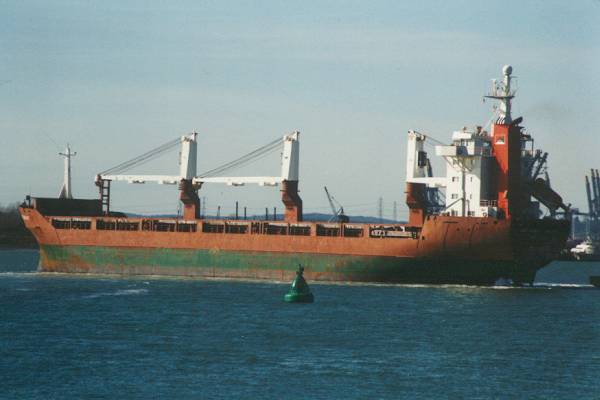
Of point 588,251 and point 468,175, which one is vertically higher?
point 468,175

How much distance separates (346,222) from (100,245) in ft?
50.2

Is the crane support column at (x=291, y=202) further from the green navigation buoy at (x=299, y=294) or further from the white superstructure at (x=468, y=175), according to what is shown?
the green navigation buoy at (x=299, y=294)

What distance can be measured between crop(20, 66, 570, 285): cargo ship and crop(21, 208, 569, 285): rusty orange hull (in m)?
0.05

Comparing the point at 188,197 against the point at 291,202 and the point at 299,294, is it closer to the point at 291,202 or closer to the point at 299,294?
the point at 291,202

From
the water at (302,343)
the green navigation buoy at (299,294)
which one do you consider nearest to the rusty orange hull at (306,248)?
the water at (302,343)

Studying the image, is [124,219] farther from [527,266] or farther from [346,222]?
[527,266]

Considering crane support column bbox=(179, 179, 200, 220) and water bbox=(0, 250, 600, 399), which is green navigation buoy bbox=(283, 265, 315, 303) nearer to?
water bbox=(0, 250, 600, 399)

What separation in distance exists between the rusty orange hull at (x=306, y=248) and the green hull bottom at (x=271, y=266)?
2.1 inches

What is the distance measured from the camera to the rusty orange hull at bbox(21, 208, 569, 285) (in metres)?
60.1

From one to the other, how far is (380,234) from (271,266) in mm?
7013

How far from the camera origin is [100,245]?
74.1 metres

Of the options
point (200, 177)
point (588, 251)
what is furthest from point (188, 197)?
point (588, 251)

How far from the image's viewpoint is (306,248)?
6600 cm

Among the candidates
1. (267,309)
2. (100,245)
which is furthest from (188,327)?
(100,245)
